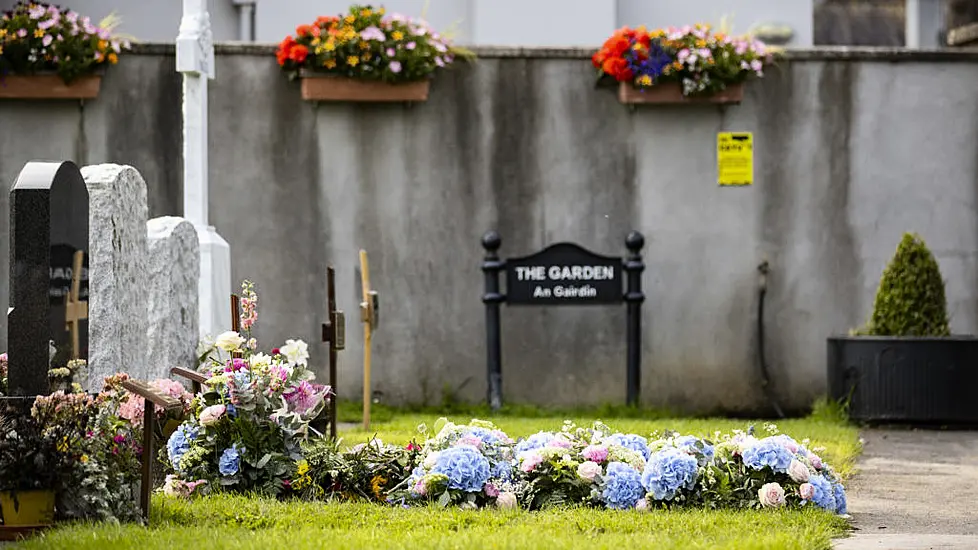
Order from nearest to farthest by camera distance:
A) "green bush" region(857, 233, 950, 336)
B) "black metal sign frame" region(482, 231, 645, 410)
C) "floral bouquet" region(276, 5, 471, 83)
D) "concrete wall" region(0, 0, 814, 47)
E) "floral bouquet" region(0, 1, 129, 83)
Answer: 1. "green bush" region(857, 233, 950, 336)
2. "floral bouquet" region(0, 1, 129, 83)
3. "floral bouquet" region(276, 5, 471, 83)
4. "black metal sign frame" region(482, 231, 645, 410)
5. "concrete wall" region(0, 0, 814, 47)

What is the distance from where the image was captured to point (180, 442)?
6703mm

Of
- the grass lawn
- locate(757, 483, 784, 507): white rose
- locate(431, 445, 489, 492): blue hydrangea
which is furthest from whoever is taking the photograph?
locate(431, 445, 489, 492): blue hydrangea

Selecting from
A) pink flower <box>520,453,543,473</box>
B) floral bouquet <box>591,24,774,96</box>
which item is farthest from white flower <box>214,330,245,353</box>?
floral bouquet <box>591,24,774,96</box>

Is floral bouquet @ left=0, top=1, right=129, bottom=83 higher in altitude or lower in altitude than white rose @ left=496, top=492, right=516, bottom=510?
higher

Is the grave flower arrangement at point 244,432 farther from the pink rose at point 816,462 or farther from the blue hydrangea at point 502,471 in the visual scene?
the pink rose at point 816,462

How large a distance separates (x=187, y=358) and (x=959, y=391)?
5320 millimetres

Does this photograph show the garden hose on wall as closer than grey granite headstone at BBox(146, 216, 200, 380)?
No

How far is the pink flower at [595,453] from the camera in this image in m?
6.45

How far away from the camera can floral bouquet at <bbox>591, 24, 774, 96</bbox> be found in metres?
11.1

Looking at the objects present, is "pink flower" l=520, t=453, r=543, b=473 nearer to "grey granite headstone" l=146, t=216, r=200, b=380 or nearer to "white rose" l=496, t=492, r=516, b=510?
"white rose" l=496, t=492, r=516, b=510

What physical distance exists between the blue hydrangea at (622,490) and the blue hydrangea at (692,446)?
306 mm

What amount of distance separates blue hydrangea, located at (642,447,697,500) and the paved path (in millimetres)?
708

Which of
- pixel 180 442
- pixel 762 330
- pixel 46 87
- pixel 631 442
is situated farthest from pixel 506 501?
pixel 46 87

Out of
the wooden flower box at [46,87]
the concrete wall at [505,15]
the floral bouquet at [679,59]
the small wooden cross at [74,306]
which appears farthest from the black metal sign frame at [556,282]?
the small wooden cross at [74,306]
